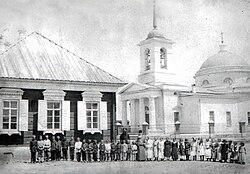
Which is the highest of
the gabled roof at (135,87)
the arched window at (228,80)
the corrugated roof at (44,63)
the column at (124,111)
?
the arched window at (228,80)

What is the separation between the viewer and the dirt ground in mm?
9734

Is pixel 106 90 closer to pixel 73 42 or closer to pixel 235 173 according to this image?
pixel 73 42

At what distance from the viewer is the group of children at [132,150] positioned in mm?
11680

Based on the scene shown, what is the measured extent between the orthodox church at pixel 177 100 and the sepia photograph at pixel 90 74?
7.97m

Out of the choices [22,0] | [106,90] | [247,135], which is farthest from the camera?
[247,135]

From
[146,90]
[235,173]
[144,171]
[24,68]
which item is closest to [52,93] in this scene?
[24,68]

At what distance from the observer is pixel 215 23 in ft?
38.6

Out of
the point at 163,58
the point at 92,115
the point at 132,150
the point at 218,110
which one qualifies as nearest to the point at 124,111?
the point at 163,58

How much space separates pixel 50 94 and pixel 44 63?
1075mm

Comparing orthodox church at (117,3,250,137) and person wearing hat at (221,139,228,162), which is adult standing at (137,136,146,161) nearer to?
person wearing hat at (221,139,228,162)

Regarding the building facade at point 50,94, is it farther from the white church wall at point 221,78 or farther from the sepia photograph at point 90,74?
the white church wall at point 221,78

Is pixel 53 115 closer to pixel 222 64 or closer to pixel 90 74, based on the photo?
pixel 90 74

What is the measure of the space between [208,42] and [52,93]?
5.32 metres

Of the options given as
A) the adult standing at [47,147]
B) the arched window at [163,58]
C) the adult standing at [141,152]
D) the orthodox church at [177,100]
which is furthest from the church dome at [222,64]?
the adult standing at [47,147]
